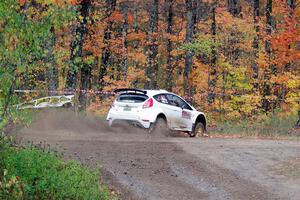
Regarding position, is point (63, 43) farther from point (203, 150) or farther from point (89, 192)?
point (89, 192)

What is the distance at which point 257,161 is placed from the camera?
14.2 metres

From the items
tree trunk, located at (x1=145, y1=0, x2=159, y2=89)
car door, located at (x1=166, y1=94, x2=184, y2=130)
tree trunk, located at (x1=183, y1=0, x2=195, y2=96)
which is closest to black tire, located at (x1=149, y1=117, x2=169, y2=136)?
car door, located at (x1=166, y1=94, x2=184, y2=130)

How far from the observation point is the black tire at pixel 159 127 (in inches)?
749

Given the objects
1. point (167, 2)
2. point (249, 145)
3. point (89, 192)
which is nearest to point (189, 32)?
point (167, 2)

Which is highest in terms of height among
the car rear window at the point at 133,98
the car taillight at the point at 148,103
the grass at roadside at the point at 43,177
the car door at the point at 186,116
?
the car rear window at the point at 133,98

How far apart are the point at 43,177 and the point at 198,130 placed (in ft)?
40.1

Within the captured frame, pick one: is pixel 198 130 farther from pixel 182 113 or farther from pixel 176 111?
pixel 176 111

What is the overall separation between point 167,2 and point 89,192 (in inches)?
1218

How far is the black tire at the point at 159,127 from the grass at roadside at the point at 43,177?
7.39 metres

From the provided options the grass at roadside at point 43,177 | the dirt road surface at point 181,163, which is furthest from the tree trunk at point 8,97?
the dirt road surface at point 181,163

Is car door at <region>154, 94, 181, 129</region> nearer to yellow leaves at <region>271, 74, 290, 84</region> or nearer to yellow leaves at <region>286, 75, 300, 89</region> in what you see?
yellow leaves at <region>271, 74, 290, 84</region>

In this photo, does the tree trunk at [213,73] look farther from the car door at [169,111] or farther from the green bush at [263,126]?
the car door at [169,111]

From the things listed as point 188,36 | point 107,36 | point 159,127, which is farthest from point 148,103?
point 107,36

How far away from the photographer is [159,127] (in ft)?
63.3
